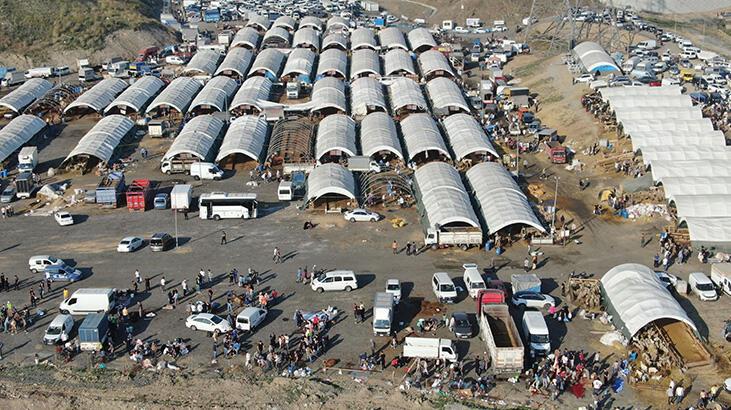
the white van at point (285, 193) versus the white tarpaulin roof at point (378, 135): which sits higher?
the white tarpaulin roof at point (378, 135)

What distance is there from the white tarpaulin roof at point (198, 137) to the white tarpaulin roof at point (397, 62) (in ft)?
75.6

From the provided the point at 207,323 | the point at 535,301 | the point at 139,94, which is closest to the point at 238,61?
the point at 139,94

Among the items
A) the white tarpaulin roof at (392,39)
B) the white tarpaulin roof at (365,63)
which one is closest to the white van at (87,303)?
the white tarpaulin roof at (365,63)

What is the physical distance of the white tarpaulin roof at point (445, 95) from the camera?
65.7 m

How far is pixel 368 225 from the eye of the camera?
149 ft

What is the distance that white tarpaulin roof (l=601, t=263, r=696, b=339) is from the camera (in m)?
33.2

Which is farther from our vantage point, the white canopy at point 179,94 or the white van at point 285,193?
the white canopy at point 179,94

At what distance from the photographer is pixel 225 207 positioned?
152 feet

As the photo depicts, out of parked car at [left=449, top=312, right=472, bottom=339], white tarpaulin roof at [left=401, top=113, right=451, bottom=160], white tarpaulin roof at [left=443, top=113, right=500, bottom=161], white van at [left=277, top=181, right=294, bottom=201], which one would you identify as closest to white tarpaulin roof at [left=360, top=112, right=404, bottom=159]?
white tarpaulin roof at [left=401, top=113, right=451, bottom=160]

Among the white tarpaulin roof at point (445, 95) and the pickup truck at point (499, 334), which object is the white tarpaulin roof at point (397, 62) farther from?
the pickup truck at point (499, 334)

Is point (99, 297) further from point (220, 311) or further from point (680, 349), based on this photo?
point (680, 349)

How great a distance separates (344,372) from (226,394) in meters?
4.70

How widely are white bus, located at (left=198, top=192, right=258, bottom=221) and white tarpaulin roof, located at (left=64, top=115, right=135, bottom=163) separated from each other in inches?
473

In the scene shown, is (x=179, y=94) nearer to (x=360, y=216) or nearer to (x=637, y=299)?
(x=360, y=216)
